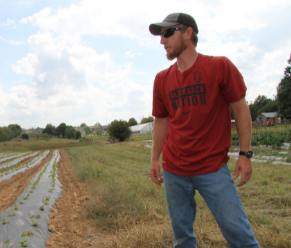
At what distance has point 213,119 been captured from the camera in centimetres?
163

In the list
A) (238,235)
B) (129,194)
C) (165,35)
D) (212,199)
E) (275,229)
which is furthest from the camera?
(129,194)

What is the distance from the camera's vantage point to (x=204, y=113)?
5.32ft

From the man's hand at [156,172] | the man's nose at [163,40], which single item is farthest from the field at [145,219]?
the man's nose at [163,40]

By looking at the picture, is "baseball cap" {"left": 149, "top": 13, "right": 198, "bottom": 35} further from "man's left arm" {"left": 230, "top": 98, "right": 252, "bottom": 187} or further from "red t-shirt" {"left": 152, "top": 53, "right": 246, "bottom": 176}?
"man's left arm" {"left": 230, "top": 98, "right": 252, "bottom": 187}

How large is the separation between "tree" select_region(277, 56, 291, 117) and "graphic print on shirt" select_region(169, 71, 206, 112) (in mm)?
35345

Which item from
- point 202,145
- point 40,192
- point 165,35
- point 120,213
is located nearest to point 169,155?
point 202,145

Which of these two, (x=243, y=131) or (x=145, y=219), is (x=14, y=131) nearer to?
(x=145, y=219)

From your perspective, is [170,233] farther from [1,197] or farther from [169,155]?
[1,197]

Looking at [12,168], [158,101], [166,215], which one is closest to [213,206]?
[158,101]

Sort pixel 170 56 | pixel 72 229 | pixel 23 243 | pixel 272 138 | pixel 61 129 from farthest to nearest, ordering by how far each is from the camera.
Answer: pixel 61 129, pixel 272 138, pixel 72 229, pixel 23 243, pixel 170 56

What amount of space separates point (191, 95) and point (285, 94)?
3646cm

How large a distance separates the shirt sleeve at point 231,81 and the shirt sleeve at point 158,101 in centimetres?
57

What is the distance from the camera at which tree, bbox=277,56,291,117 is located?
31934 mm

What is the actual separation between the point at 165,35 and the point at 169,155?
941 millimetres
